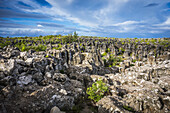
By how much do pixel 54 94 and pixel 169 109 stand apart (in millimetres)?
24271

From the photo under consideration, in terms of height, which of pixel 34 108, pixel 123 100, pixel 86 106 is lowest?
pixel 86 106

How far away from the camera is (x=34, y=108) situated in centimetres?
1705

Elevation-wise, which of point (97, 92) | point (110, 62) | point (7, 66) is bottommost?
point (110, 62)

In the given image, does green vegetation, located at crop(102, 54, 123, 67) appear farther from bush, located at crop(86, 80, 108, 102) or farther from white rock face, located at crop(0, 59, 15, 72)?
white rock face, located at crop(0, 59, 15, 72)

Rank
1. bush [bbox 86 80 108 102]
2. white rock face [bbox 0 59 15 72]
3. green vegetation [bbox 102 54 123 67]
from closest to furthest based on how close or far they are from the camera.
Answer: white rock face [bbox 0 59 15 72] → bush [bbox 86 80 108 102] → green vegetation [bbox 102 54 123 67]

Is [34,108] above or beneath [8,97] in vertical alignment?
beneath

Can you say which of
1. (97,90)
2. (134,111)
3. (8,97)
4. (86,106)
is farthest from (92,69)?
(8,97)

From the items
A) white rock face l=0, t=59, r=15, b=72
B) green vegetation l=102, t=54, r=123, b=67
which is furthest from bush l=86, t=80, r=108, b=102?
green vegetation l=102, t=54, r=123, b=67

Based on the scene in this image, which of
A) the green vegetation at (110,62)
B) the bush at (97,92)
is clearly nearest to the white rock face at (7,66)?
the bush at (97,92)

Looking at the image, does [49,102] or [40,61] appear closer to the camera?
[49,102]

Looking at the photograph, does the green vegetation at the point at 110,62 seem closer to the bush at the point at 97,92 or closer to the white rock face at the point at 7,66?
the bush at the point at 97,92

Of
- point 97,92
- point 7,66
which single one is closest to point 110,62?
point 97,92

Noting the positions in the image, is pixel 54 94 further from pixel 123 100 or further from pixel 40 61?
pixel 123 100

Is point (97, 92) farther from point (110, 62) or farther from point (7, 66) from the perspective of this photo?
point (110, 62)
